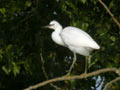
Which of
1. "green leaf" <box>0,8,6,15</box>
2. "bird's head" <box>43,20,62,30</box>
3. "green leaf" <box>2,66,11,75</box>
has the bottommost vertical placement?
"green leaf" <box>2,66,11,75</box>

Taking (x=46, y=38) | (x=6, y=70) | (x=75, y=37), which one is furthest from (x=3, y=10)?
(x=75, y=37)

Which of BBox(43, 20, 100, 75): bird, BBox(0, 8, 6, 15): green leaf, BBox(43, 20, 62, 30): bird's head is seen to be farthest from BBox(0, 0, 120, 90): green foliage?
BBox(43, 20, 100, 75): bird

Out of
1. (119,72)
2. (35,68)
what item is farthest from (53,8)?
(119,72)

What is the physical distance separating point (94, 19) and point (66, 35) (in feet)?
4.25

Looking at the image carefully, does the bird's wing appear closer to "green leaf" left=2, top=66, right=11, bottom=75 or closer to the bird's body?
the bird's body

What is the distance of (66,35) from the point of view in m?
6.45

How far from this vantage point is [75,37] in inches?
251

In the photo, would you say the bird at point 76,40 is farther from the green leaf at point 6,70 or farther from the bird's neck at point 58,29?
the green leaf at point 6,70

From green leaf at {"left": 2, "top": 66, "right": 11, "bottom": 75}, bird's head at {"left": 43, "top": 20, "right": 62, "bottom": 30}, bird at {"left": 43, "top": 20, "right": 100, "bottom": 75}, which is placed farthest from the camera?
bird's head at {"left": 43, "top": 20, "right": 62, "bottom": 30}

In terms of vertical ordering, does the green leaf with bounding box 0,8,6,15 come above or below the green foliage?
above

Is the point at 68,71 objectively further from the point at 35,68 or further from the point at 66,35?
the point at 66,35

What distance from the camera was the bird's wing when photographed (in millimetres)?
6188

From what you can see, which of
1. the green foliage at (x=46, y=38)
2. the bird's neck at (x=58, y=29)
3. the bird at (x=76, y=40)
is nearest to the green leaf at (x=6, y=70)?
the green foliage at (x=46, y=38)

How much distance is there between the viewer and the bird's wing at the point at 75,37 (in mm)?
6188
